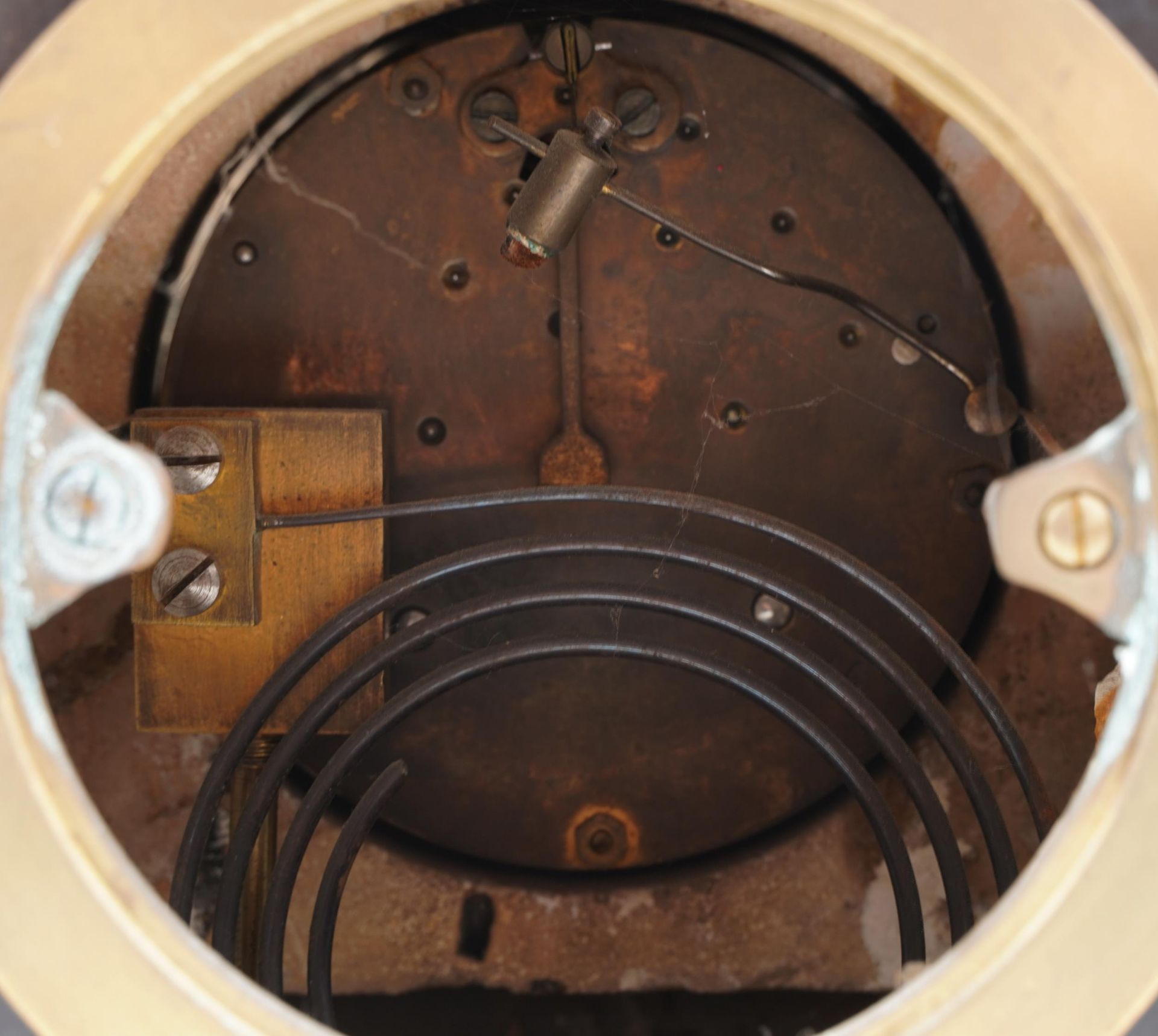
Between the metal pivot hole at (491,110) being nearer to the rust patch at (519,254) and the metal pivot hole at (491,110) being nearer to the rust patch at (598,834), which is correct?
the rust patch at (519,254)

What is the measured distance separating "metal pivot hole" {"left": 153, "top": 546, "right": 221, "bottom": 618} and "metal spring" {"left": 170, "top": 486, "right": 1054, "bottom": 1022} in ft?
0.20

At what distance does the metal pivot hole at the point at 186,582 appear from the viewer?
86cm

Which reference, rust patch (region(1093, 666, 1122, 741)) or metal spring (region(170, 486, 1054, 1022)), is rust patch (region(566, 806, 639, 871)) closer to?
metal spring (region(170, 486, 1054, 1022))

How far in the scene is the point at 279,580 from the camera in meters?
0.91

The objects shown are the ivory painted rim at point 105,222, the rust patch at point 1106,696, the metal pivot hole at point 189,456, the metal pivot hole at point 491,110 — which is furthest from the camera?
the metal pivot hole at point 491,110

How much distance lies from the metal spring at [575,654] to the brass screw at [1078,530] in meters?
0.27

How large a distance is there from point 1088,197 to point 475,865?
0.80 m

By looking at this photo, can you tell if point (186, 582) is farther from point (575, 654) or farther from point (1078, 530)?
point (1078, 530)

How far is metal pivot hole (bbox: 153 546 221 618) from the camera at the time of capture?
86 centimetres

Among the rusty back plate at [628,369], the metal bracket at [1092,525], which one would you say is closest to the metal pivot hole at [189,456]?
the rusty back plate at [628,369]

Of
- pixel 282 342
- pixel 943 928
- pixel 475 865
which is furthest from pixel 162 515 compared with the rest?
pixel 943 928

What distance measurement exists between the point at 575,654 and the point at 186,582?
1.01 feet

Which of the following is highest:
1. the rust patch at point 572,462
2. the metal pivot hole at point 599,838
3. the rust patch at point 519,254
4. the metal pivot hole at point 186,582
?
the rust patch at point 519,254

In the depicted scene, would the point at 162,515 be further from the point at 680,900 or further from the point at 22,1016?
the point at 680,900
